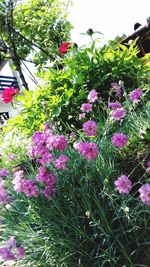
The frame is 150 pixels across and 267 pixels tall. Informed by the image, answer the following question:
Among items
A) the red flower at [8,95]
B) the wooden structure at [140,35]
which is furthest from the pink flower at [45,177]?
the wooden structure at [140,35]

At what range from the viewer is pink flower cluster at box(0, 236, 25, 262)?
1677 mm

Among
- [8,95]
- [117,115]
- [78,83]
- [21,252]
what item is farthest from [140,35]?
[21,252]

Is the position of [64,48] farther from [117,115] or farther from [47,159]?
[47,159]

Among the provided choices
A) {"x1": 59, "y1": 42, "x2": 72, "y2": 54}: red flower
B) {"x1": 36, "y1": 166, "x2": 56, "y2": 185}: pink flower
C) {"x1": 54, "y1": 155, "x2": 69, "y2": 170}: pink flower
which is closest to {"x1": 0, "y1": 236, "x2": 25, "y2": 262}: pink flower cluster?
{"x1": 36, "y1": 166, "x2": 56, "y2": 185}: pink flower

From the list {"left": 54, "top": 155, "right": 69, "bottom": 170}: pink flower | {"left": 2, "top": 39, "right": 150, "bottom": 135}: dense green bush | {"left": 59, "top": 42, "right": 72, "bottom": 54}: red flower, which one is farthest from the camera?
{"left": 59, "top": 42, "right": 72, "bottom": 54}: red flower

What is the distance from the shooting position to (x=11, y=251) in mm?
1733

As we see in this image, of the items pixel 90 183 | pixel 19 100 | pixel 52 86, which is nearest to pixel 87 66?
pixel 52 86

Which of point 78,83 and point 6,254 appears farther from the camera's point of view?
point 78,83

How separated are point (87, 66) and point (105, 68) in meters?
0.20

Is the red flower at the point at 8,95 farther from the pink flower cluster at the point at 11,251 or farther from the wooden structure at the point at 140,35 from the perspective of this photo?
the wooden structure at the point at 140,35

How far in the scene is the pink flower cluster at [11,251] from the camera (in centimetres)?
168

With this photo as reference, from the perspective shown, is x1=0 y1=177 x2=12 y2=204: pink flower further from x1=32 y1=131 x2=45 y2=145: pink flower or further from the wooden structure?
the wooden structure

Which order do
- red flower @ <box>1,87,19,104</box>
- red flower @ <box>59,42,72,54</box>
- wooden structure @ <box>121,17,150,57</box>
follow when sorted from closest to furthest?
red flower @ <box>1,87,19,104</box> → red flower @ <box>59,42,72,54</box> → wooden structure @ <box>121,17,150,57</box>

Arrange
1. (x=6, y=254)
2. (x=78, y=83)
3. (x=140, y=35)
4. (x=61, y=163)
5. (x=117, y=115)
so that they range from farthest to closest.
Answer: (x=140, y=35) < (x=78, y=83) < (x=117, y=115) < (x=61, y=163) < (x=6, y=254)
